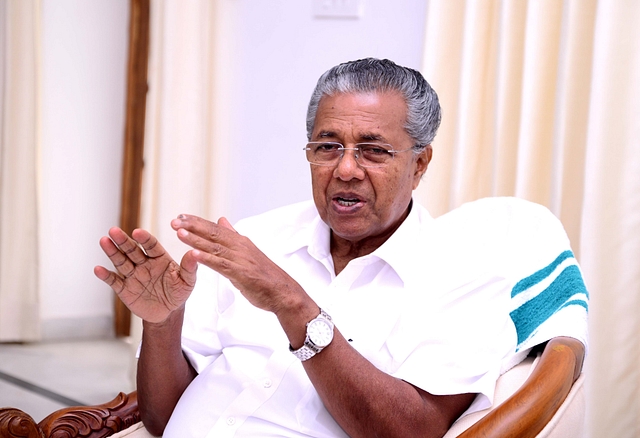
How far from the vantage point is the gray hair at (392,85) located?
1.52 metres

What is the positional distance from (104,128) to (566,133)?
2.75 m

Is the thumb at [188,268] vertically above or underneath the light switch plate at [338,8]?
underneath

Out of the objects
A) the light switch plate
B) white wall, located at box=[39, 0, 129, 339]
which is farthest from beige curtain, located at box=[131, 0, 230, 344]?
white wall, located at box=[39, 0, 129, 339]

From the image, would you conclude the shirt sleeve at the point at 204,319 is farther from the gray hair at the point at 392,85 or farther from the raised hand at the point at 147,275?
the gray hair at the point at 392,85

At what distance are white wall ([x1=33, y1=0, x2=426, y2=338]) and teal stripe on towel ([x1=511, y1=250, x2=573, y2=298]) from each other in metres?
1.62

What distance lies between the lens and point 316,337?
1193 mm

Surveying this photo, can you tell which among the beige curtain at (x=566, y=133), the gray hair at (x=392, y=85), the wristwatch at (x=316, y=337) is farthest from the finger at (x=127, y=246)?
the beige curtain at (x=566, y=133)

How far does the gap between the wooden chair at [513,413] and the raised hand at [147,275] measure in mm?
288

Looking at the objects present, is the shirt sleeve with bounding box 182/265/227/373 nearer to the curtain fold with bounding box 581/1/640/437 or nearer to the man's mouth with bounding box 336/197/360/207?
the man's mouth with bounding box 336/197/360/207

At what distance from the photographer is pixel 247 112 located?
10.6ft

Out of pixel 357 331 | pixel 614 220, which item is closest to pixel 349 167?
pixel 357 331

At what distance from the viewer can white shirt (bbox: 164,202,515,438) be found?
1.34 m

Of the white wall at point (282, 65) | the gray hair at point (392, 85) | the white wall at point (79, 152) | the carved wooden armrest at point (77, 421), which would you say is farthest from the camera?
the white wall at point (79, 152)

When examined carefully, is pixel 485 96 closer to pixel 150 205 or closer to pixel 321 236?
pixel 321 236
